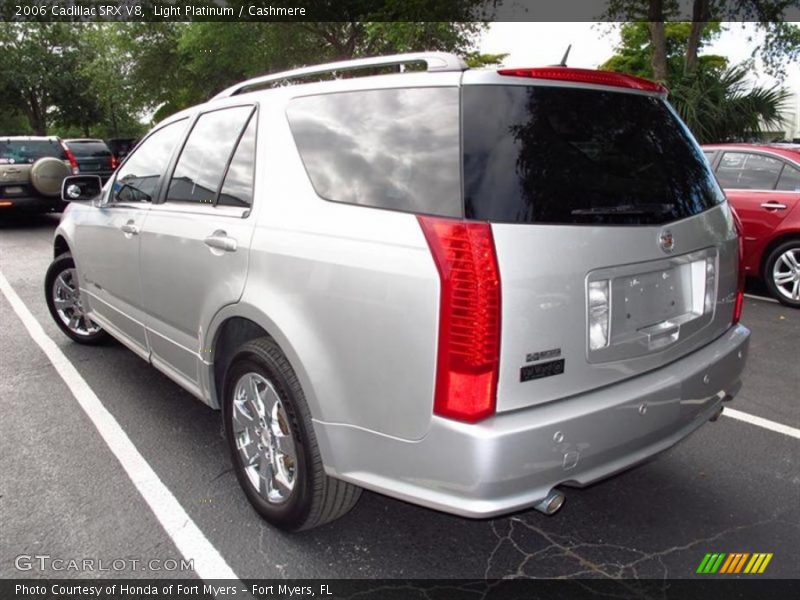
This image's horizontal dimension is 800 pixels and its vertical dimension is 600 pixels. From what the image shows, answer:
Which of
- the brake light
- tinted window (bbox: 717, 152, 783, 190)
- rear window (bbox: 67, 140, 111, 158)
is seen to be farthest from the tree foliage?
the brake light

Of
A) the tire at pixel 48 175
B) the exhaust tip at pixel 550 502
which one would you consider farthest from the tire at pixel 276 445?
the tire at pixel 48 175

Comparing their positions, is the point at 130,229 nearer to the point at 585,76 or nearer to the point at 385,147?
the point at 385,147

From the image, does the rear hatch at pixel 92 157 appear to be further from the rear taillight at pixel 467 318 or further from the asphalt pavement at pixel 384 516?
the rear taillight at pixel 467 318

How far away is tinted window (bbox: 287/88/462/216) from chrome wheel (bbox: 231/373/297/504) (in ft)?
2.99

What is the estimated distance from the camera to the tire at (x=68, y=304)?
5402 mm

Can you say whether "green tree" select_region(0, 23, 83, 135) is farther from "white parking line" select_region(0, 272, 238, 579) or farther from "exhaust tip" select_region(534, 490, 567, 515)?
"exhaust tip" select_region(534, 490, 567, 515)

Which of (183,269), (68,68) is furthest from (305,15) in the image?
(68,68)

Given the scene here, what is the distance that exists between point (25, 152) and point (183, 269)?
11997mm

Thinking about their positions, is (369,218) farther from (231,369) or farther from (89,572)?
(89,572)

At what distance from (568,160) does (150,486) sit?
2.52 metres

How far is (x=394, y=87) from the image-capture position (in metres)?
2.46

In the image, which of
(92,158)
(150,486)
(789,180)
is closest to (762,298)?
(789,180)

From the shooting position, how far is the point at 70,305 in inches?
217

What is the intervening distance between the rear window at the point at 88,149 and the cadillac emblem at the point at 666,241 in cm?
1786
